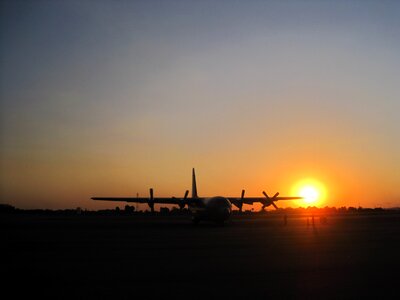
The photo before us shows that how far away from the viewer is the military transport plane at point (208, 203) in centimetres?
4391

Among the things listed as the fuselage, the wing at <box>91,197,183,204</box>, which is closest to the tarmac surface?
the fuselage

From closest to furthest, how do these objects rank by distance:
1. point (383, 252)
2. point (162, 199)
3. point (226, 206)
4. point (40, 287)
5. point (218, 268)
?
point (40, 287)
point (218, 268)
point (383, 252)
point (226, 206)
point (162, 199)

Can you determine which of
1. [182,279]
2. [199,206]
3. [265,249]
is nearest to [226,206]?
[199,206]

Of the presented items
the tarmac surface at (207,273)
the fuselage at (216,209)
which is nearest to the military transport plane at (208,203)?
the fuselage at (216,209)

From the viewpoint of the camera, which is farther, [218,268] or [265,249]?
[265,249]

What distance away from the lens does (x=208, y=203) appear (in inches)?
1751

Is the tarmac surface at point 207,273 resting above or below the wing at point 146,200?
below

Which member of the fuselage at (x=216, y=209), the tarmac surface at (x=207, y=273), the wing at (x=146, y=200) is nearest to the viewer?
the tarmac surface at (x=207, y=273)

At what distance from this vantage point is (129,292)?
947 centimetres

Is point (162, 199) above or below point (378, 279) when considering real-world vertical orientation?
above

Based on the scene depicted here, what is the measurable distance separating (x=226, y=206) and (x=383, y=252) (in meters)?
28.1

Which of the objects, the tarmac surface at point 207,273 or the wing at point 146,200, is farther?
the wing at point 146,200

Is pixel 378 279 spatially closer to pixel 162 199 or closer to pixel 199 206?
pixel 199 206

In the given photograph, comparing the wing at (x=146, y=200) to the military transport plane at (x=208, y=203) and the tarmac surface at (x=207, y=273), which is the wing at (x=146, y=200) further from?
the tarmac surface at (x=207, y=273)
